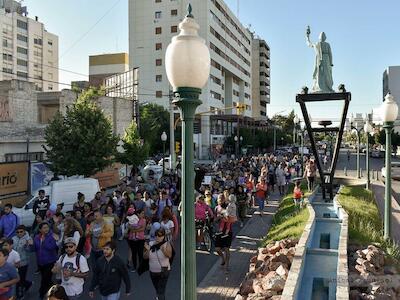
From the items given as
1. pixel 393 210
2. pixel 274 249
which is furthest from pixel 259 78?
pixel 274 249

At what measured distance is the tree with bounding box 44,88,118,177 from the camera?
67.3 feet

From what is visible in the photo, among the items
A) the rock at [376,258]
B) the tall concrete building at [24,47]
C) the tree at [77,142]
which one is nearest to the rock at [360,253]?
the rock at [376,258]

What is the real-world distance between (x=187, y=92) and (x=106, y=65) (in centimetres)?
10620

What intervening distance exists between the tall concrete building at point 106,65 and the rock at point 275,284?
9867 centimetres

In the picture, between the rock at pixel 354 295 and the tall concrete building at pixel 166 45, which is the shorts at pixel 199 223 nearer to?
the rock at pixel 354 295

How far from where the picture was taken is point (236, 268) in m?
9.98

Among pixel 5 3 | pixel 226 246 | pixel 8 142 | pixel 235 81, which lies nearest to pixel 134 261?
pixel 226 246

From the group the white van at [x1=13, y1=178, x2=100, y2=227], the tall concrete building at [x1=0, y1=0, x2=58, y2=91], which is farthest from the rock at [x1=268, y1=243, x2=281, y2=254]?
the tall concrete building at [x1=0, y1=0, x2=58, y2=91]

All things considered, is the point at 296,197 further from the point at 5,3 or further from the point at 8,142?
the point at 5,3

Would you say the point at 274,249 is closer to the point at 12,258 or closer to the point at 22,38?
the point at 12,258

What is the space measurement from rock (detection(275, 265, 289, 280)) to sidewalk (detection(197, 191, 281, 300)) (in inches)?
48.5

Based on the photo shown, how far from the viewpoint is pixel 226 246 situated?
385 inches

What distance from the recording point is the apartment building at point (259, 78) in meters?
110

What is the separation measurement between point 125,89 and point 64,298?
139 ft
